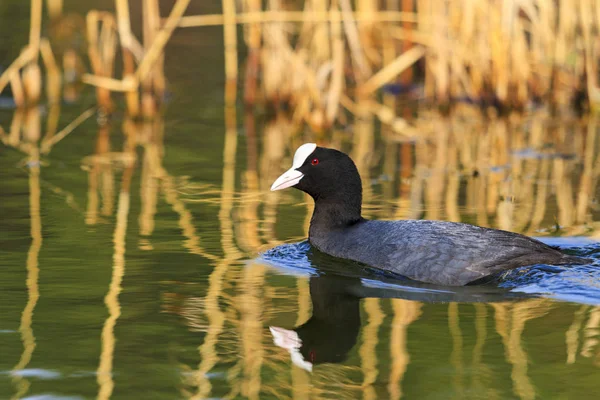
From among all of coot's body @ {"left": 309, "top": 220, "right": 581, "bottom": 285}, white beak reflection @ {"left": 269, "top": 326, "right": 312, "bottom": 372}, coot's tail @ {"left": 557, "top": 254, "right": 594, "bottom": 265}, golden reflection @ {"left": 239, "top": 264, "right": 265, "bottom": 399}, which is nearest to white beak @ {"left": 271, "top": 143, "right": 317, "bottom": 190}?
coot's body @ {"left": 309, "top": 220, "right": 581, "bottom": 285}

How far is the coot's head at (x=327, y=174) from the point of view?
6.61 m

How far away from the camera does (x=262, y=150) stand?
9.77m

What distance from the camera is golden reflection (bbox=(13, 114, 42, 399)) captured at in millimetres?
4155

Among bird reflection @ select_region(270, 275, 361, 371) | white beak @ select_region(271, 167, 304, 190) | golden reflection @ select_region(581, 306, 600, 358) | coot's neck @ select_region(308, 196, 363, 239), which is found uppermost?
white beak @ select_region(271, 167, 304, 190)

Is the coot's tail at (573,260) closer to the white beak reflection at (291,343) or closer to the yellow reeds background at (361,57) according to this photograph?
the white beak reflection at (291,343)

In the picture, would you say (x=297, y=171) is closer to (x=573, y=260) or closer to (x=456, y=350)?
(x=573, y=260)

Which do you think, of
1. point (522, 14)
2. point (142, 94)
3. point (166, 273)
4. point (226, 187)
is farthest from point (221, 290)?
point (522, 14)

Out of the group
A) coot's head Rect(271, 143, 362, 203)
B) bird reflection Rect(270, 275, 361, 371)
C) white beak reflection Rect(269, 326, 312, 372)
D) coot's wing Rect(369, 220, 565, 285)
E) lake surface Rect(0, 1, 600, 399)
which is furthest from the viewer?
coot's head Rect(271, 143, 362, 203)

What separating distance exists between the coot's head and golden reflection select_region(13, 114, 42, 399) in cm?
152

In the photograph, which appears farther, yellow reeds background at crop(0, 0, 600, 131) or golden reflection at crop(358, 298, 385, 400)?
yellow reeds background at crop(0, 0, 600, 131)

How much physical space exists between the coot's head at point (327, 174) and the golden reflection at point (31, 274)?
4.98 feet

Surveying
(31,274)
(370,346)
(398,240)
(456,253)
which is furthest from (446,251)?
(31,274)

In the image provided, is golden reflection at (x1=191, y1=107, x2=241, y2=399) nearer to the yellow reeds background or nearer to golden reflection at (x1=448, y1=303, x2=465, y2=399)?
golden reflection at (x1=448, y1=303, x2=465, y2=399)

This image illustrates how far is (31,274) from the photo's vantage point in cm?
564
